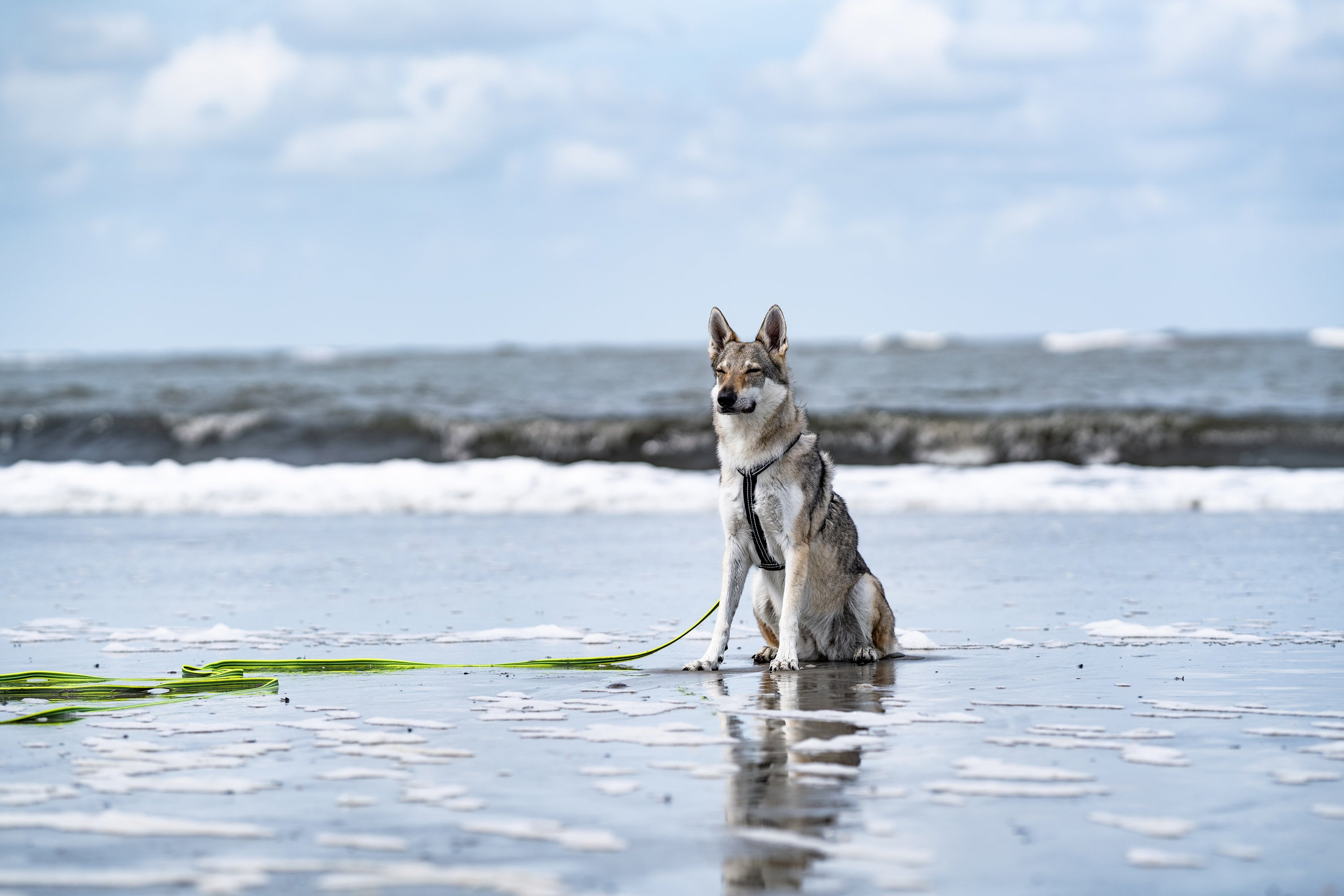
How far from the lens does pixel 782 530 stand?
6.83 metres

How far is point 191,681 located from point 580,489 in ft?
36.9

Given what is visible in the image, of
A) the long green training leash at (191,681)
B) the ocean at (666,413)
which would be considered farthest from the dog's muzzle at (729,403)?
the ocean at (666,413)

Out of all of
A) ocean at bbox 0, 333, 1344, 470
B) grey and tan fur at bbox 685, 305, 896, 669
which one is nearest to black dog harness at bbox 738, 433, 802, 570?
grey and tan fur at bbox 685, 305, 896, 669

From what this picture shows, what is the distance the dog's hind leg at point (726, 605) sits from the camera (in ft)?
22.5

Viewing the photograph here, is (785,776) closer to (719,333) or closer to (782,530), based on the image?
(782,530)

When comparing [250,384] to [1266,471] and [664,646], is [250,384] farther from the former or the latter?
[664,646]

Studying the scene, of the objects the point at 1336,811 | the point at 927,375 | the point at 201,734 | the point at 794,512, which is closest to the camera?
the point at 1336,811

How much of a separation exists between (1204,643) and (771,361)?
3014 mm

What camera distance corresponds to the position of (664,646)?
6855mm

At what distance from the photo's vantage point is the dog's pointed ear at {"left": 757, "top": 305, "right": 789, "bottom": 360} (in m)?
6.96

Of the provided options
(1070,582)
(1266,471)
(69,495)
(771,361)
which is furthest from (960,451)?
(771,361)

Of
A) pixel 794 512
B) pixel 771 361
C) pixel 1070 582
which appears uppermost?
pixel 771 361

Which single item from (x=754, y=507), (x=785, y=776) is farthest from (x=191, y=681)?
(x=785, y=776)

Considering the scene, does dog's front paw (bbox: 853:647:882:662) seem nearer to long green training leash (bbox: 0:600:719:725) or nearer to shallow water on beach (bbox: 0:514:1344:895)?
shallow water on beach (bbox: 0:514:1344:895)
